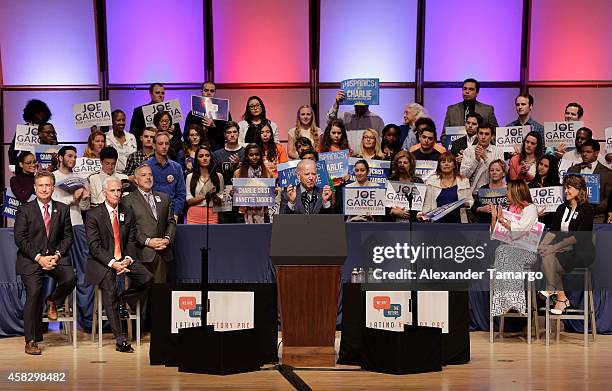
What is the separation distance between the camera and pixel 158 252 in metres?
10.1

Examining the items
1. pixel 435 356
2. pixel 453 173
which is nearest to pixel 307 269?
pixel 435 356

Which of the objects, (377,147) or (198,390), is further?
(377,147)

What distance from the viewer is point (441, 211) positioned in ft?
34.6

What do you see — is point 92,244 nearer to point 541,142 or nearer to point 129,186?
point 129,186

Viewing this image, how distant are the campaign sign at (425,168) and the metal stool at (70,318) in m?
3.77

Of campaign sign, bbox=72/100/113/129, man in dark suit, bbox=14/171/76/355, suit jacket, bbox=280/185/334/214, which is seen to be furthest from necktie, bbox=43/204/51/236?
campaign sign, bbox=72/100/113/129

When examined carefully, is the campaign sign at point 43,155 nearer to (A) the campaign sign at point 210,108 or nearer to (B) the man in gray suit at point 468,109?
(A) the campaign sign at point 210,108

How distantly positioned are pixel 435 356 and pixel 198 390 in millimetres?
1955

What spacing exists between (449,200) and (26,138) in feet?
15.8

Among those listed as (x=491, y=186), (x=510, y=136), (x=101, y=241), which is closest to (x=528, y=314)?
(x=491, y=186)

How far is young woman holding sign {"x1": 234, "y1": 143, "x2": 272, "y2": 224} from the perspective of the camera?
35.7 ft

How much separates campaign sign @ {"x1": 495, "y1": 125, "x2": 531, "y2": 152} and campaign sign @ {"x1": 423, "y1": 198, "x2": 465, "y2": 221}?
1150 millimetres

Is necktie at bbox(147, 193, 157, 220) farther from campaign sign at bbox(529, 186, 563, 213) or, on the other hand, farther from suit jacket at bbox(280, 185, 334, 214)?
campaign sign at bbox(529, 186, 563, 213)

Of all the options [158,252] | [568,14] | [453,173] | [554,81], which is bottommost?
[158,252]
